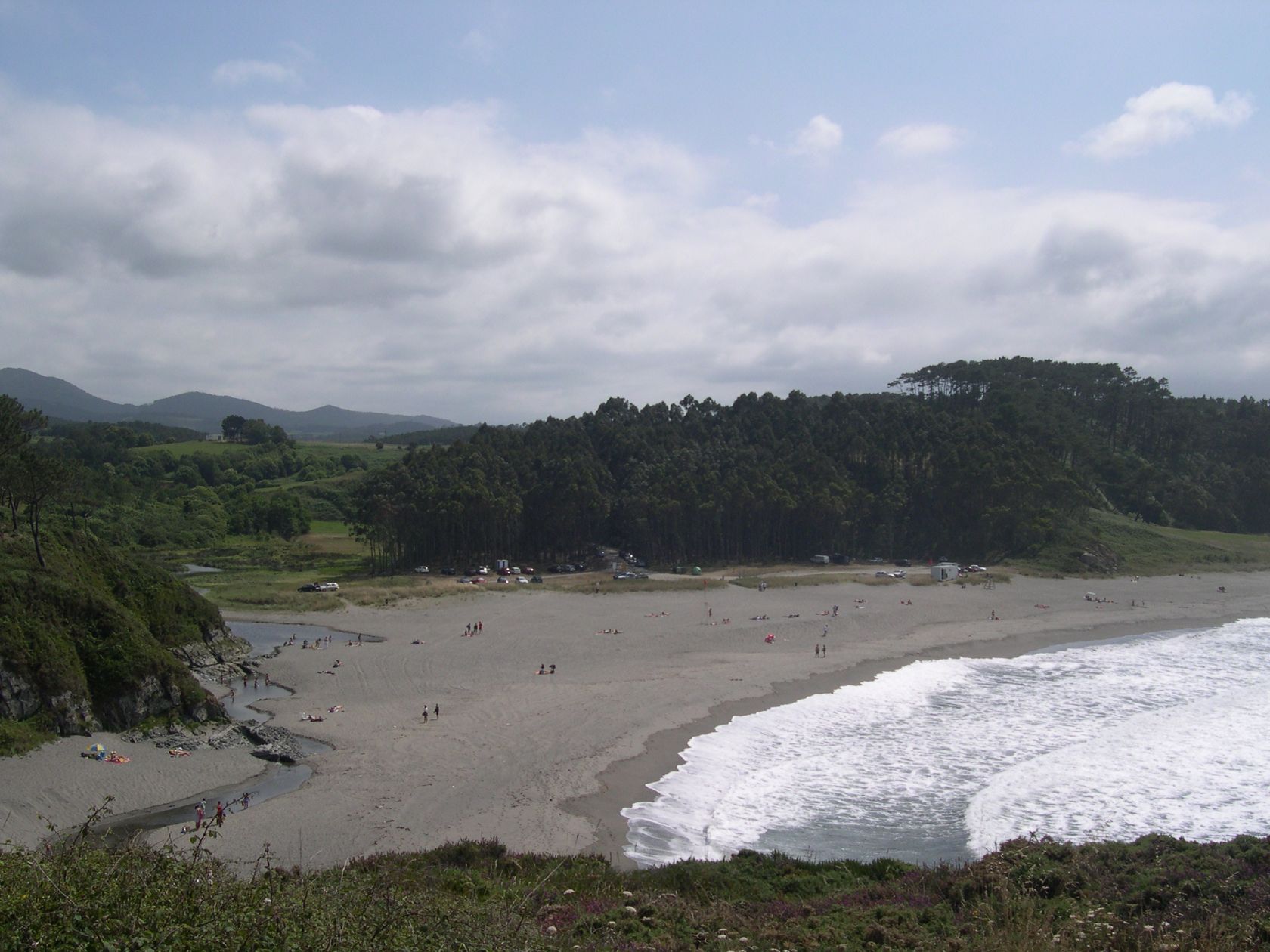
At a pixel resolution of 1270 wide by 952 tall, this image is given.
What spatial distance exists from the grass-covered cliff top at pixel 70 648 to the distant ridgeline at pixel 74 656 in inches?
0.9

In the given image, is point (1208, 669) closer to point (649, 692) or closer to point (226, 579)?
point (649, 692)

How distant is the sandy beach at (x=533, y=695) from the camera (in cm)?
2022

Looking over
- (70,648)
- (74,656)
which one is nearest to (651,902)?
(74,656)

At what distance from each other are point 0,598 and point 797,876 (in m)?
24.1

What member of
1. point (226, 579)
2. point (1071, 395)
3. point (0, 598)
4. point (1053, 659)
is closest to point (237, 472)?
point (226, 579)

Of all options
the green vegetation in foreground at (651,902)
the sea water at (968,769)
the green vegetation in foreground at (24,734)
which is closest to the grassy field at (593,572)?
the green vegetation in foreground at (24,734)

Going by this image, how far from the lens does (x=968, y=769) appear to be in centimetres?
2480

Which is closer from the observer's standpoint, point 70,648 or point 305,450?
point 70,648

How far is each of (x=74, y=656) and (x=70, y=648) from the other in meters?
0.29

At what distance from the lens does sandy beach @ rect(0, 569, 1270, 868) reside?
2022cm

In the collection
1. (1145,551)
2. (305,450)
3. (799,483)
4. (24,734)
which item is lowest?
(24,734)

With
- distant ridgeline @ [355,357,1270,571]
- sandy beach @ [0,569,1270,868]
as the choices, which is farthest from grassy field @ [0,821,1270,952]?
distant ridgeline @ [355,357,1270,571]

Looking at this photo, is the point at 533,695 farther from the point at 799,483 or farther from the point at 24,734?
the point at 799,483

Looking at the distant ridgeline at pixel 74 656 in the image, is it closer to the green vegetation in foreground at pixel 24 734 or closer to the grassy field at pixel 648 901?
the green vegetation in foreground at pixel 24 734
